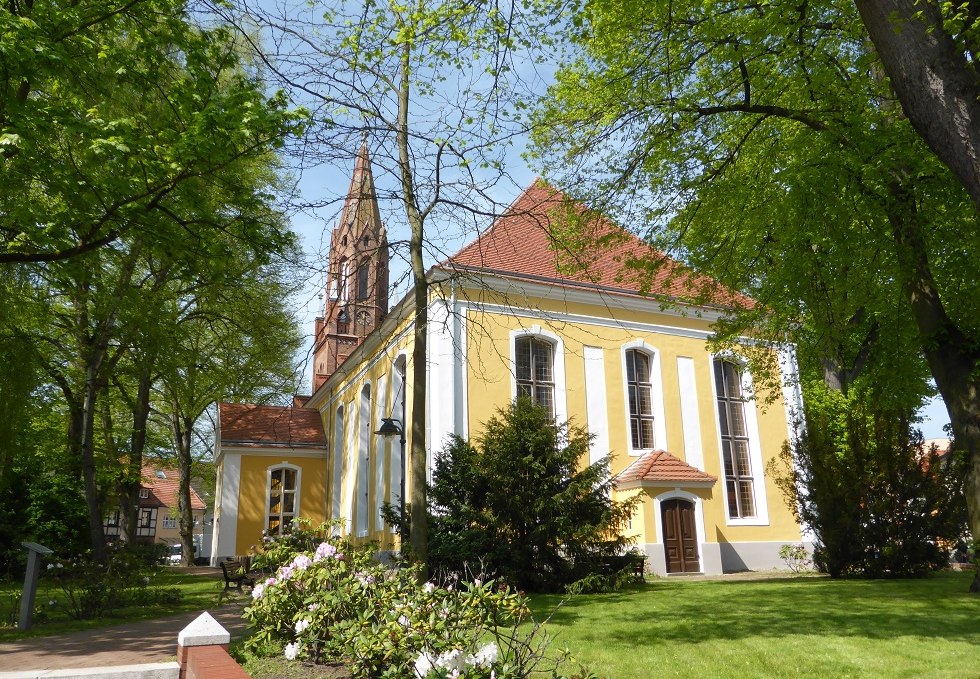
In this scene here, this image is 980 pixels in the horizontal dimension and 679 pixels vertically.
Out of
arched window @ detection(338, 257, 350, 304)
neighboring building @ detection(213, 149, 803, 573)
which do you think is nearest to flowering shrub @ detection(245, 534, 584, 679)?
arched window @ detection(338, 257, 350, 304)

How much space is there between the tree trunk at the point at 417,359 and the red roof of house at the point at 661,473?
10.3 meters

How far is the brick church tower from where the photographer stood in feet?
32.3

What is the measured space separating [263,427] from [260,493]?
274cm

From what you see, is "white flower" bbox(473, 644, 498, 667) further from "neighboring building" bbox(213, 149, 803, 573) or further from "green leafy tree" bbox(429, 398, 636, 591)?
"neighboring building" bbox(213, 149, 803, 573)

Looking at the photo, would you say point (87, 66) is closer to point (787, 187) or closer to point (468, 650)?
point (468, 650)

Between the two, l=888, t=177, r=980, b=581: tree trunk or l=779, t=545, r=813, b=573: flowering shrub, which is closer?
l=888, t=177, r=980, b=581: tree trunk

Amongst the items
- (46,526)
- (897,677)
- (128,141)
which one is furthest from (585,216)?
(46,526)

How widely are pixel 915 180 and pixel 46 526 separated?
2617cm

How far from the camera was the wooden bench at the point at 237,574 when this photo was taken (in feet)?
51.8

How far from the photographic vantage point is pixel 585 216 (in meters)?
13.4

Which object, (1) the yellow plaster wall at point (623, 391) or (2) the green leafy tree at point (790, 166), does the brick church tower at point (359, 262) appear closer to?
(2) the green leafy tree at point (790, 166)

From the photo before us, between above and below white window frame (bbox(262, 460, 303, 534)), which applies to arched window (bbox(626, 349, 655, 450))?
above

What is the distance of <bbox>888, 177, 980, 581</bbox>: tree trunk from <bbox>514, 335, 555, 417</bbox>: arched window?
10133mm

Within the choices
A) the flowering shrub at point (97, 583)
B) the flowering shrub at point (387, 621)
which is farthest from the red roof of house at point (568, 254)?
the flowering shrub at point (97, 583)
